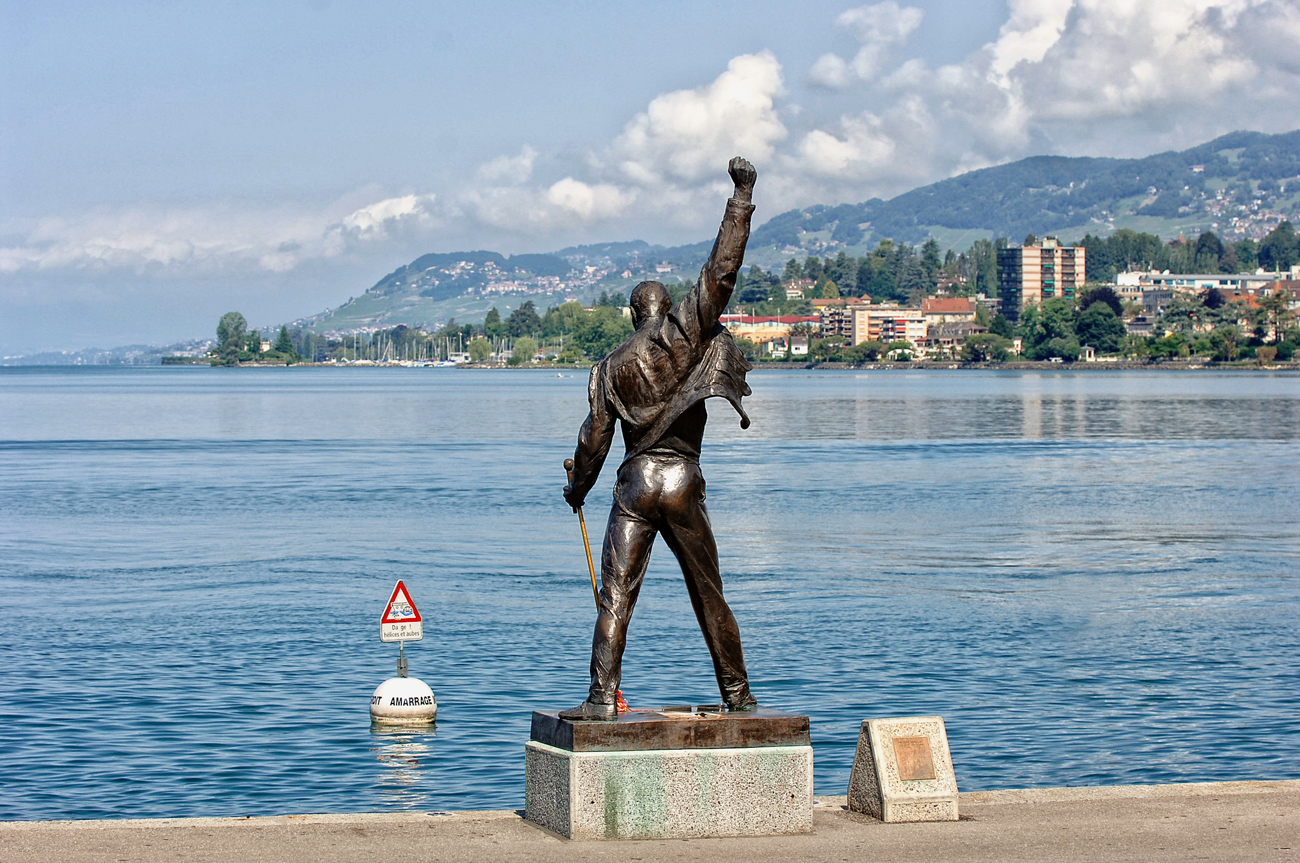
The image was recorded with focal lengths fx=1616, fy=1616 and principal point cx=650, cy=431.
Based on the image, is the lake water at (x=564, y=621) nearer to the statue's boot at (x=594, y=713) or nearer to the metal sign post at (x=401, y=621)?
the metal sign post at (x=401, y=621)

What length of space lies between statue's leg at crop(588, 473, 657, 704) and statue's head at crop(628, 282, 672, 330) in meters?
1.12

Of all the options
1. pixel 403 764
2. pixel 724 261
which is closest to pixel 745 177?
pixel 724 261

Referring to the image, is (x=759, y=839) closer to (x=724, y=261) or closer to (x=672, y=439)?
(x=672, y=439)

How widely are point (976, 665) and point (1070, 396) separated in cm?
12059

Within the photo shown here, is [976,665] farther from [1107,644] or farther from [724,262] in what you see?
[724,262]

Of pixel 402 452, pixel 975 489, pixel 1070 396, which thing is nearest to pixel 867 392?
pixel 1070 396

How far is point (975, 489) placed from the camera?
48.3 m

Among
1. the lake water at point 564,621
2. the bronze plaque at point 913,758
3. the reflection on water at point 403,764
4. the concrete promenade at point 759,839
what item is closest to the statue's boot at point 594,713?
the concrete promenade at point 759,839

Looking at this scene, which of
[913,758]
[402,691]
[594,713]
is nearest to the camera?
[594,713]

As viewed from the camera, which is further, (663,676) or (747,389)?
(663,676)

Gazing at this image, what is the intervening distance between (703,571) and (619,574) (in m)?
0.57

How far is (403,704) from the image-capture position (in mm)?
17328

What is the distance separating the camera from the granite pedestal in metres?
9.25

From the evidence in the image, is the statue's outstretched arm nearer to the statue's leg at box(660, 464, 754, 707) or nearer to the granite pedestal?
the statue's leg at box(660, 464, 754, 707)
